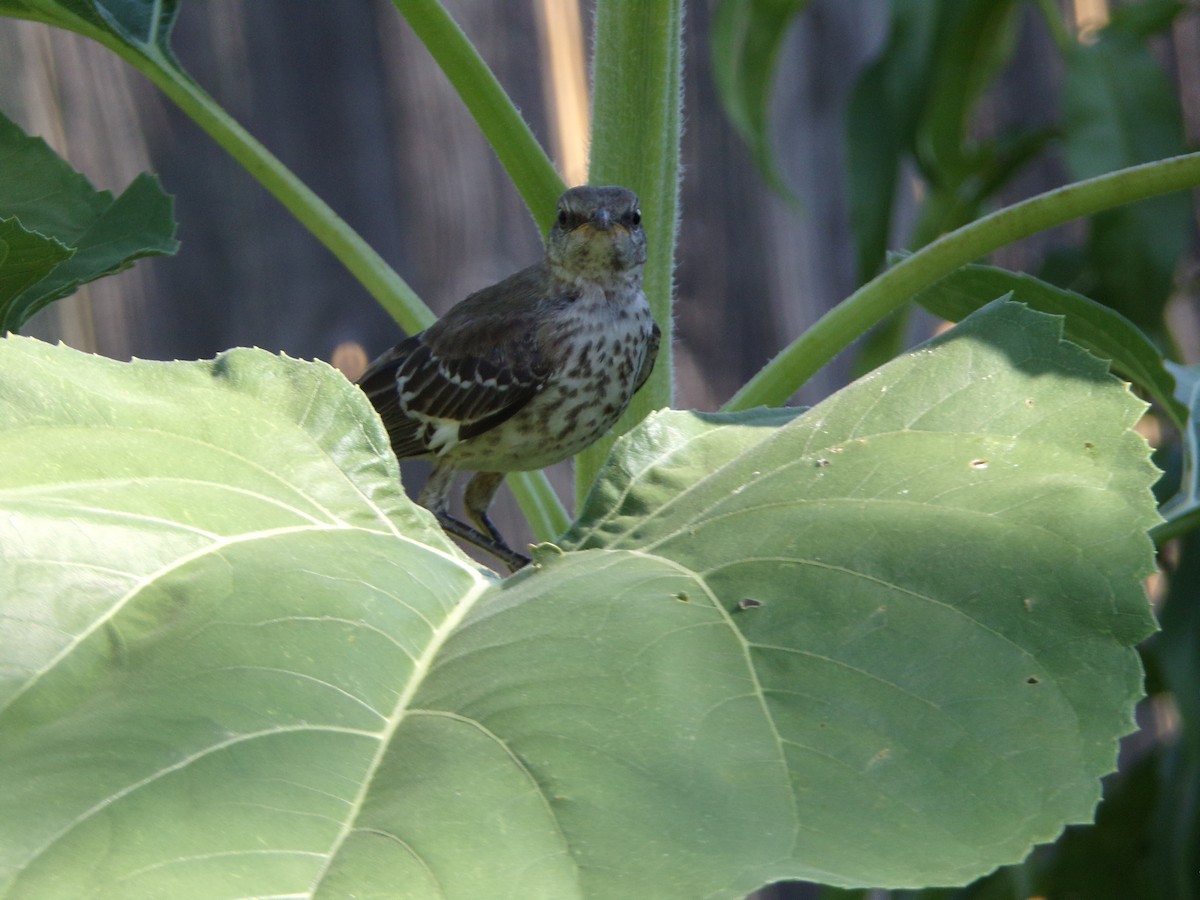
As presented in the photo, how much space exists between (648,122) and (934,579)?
592 mm

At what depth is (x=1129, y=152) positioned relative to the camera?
97.9 inches

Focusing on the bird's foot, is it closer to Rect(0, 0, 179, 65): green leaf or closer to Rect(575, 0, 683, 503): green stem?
Rect(575, 0, 683, 503): green stem

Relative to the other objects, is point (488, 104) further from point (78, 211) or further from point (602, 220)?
point (602, 220)

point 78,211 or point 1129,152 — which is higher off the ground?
point 78,211

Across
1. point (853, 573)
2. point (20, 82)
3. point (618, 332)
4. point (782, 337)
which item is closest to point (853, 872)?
point (853, 573)

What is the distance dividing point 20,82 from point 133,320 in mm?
456

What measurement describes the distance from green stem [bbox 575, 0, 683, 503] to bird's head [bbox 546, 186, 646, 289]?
1.3 inches

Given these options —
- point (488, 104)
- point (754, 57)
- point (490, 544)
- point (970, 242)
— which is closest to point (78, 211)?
point (488, 104)

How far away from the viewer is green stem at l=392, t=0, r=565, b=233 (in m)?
1.08

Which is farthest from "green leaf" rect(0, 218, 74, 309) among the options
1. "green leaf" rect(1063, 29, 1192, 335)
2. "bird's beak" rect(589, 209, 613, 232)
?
"green leaf" rect(1063, 29, 1192, 335)

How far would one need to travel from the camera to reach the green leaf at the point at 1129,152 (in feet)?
8.07

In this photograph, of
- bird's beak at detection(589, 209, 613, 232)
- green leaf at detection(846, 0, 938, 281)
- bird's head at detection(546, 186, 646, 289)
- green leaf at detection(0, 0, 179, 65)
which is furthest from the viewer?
green leaf at detection(846, 0, 938, 281)

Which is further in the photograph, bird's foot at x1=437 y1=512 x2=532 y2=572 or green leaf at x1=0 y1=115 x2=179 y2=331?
bird's foot at x1=437 y1=512 x2=532 y2=572

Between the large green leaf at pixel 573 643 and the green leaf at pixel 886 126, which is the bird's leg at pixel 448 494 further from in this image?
the large green leaf at pixel 573 643
